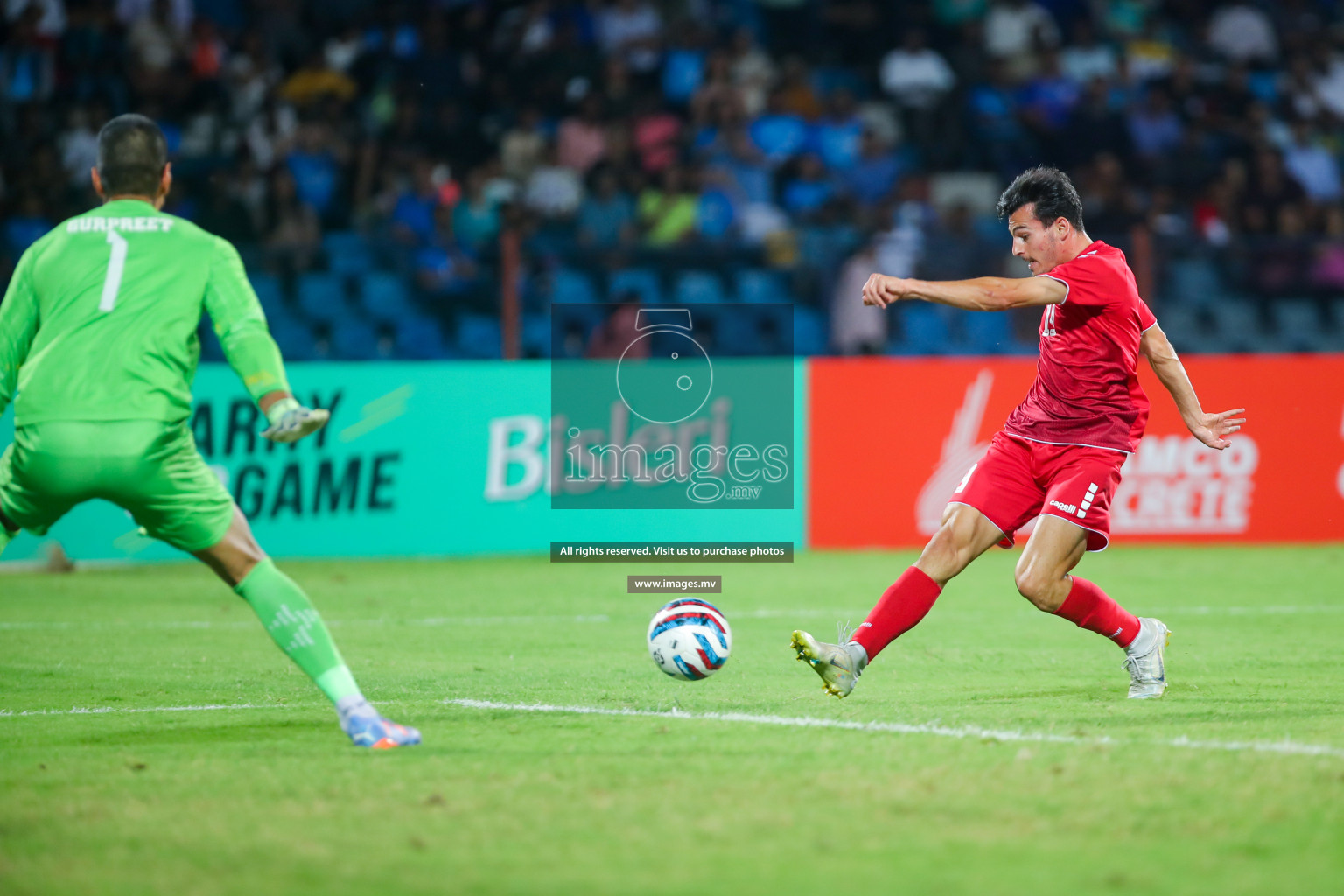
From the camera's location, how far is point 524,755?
5.47 metres

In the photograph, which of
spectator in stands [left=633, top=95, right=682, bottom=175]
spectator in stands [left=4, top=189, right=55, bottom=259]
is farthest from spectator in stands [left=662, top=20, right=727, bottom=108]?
spectator in stands [left=4, top=189, right=55, bottom=259]

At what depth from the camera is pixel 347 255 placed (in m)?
13.8

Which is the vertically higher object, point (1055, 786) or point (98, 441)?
point (98, 441)

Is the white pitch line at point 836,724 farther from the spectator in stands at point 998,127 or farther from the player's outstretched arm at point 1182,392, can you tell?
the spectator in stands at point 998,127

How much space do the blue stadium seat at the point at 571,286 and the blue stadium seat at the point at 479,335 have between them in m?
0.56

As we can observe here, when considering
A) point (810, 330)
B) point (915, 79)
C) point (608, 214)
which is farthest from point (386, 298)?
point (915, 79)

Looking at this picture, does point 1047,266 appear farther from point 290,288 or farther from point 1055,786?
point 290,288

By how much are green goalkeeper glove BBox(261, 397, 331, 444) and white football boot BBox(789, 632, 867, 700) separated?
2.20 metres

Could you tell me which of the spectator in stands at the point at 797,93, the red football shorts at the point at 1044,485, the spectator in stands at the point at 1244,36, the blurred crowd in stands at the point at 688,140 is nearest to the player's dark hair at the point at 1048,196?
the red football shorts at the point at 1044,485

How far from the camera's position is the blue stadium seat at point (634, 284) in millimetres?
14078

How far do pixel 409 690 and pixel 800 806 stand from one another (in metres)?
2.85

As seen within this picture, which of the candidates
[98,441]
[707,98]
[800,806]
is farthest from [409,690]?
[707,98]

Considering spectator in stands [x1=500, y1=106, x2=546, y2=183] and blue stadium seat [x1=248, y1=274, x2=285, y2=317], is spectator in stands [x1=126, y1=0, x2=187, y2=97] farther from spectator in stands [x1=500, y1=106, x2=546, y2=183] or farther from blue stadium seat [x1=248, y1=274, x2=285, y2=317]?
blue stadium seat [x1=248, y1=274, x2=285, y2=317]

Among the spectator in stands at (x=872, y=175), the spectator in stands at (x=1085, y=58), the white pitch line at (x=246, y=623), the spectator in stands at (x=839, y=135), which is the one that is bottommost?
the white pitch line at (x=246, y=623)
